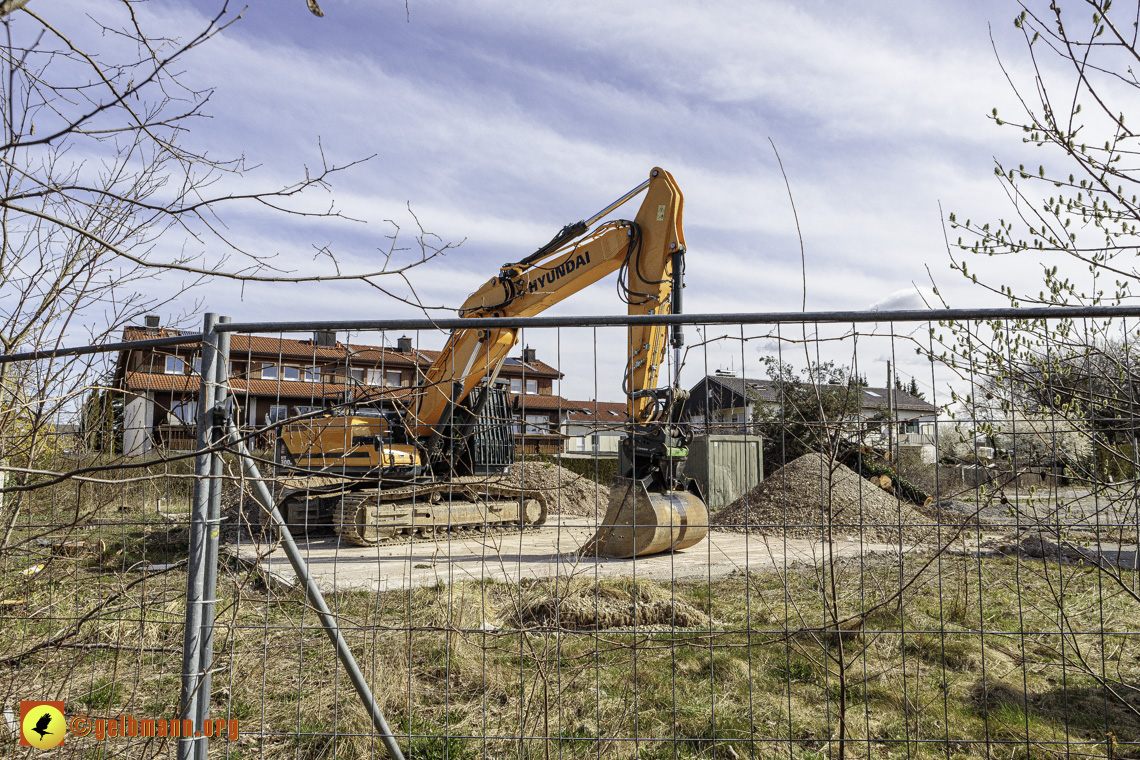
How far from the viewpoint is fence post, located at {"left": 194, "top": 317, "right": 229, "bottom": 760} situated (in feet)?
8.99

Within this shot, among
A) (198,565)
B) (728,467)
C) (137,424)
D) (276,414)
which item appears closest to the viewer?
(198,565)

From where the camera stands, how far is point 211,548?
2.81 meters

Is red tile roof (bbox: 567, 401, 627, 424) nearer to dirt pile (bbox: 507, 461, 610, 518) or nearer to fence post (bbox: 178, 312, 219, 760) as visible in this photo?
fence post (bbox: 178, 312, 219, 760)

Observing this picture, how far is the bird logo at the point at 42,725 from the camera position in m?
3.08

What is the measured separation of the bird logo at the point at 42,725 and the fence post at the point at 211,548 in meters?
0.81

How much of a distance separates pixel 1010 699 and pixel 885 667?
2.21 feet

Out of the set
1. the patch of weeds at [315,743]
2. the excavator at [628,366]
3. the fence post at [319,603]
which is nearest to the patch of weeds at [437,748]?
the patch of weeds at [315,743]

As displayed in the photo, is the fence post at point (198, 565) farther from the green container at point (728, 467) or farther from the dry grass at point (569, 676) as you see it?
the green container at point (728, 467)

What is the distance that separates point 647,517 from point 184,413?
533 cm

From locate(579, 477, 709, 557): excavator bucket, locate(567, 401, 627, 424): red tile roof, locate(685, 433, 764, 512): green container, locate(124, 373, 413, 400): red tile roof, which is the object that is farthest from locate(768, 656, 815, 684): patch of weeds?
locate(685, 433, 764, 512): green container

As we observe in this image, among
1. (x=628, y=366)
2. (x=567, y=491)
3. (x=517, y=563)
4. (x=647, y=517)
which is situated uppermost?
(x=628, y=366)

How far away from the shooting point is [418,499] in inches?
473

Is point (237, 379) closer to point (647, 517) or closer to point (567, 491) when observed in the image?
point (647, 517)

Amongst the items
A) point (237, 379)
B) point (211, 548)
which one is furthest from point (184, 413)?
point (211, 548)
